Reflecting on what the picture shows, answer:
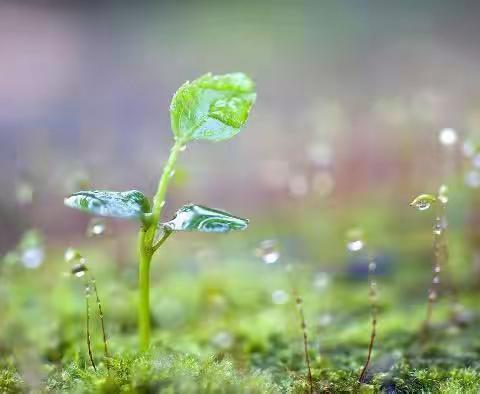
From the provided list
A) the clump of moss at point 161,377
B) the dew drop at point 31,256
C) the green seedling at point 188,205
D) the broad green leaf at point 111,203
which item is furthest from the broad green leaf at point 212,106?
the dew drop at point 31,256

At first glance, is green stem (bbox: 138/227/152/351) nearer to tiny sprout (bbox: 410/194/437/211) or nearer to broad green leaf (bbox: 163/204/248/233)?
broad green leaf (bbox: 163/204/248/233)

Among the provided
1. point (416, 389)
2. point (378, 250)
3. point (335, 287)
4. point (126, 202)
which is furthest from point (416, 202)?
point (378, 250)

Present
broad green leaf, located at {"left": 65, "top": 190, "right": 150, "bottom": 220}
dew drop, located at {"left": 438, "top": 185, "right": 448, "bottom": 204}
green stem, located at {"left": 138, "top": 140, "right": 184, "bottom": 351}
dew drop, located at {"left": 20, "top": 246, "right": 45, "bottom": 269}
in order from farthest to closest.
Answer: dew drop, located at {"left": 20, "top": 246, "right": 45, "bottom": 269}, dew drop, located at {"left": 438, "top": 185, "right": 448, "bottom": 204}, green stem, located at {"left": 138, "top": 140, "right": 184, "bottom": 351}, broad green leaf, located at {"left": 65, "top": 190, "right": 150, "bottom": 220}

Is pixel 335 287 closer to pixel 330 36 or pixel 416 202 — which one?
pixel 416 202

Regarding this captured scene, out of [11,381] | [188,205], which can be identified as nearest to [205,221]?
[188,205]

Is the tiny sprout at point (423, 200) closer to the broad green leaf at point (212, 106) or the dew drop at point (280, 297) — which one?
the broad green leaf at point (212, 106)

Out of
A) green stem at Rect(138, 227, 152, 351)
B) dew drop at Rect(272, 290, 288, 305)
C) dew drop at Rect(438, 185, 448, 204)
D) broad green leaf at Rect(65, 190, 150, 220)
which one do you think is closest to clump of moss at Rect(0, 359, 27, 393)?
green stem at Rect(138, 227, 152, 351)

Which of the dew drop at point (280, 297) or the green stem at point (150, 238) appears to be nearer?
the green stem at point (150, 238)
